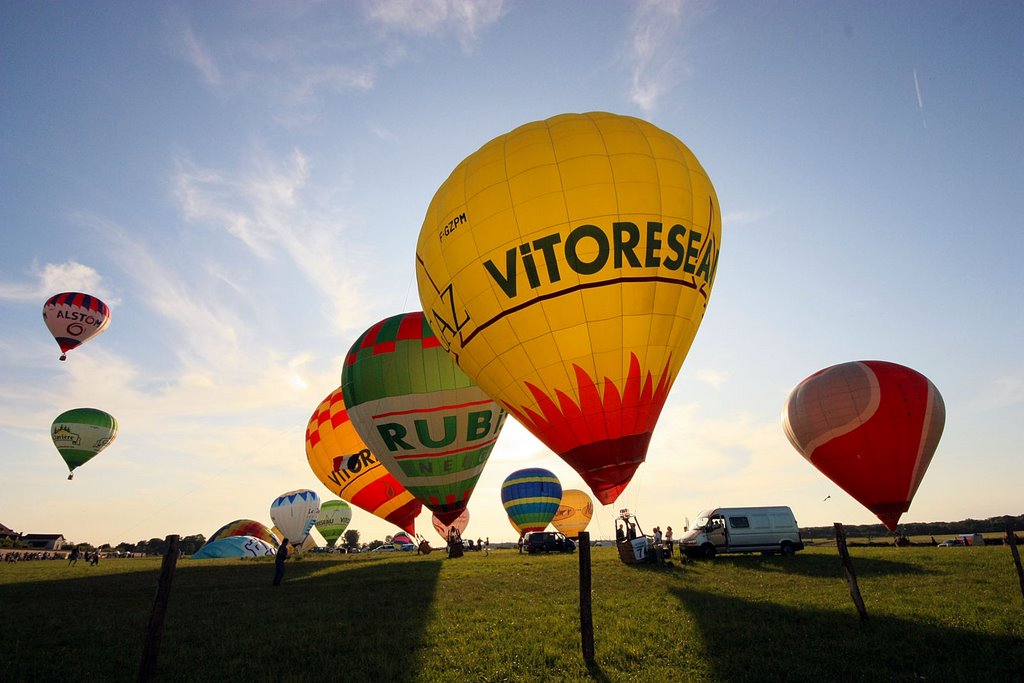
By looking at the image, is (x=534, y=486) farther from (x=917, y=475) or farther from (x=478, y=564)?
(x=917, y=475)

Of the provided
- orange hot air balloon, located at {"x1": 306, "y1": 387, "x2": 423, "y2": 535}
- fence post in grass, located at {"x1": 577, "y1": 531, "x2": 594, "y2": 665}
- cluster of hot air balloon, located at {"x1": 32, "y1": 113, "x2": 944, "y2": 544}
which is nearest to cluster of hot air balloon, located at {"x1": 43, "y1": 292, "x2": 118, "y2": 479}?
orange hot air balloon, located at {"x1": 306, "y1": 387, "x2": 423, "y2": 535}

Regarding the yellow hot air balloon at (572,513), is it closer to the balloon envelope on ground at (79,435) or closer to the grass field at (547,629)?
the grass field at (547,629)

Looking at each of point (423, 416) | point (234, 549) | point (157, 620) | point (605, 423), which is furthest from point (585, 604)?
point (234, 549)

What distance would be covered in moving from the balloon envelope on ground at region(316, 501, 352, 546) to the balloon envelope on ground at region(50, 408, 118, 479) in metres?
21.2

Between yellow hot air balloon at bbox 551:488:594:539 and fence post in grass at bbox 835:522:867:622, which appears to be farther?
yellow hot air balloon at bbox 551:488:594:539

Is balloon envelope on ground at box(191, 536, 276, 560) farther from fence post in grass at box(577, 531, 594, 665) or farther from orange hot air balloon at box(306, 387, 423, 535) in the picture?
fence post in grass at box(577, 531, 594, 665)

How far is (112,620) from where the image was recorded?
35.3ft

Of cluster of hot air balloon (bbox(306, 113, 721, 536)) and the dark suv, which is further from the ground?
cluster of hot air balloon (bbox(306, 113, 721, 536))

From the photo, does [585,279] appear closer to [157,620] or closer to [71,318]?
[157,620]

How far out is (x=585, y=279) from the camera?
10984mm

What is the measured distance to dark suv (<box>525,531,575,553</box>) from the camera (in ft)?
98.5

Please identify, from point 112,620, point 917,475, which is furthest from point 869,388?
point 112,620

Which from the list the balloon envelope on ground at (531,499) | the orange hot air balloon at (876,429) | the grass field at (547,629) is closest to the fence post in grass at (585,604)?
the grass field at (547,629)

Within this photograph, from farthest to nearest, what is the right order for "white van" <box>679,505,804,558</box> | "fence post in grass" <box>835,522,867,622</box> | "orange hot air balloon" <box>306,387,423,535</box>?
"orange hot air balloon" <box>306,387,423,535</box>
"white van" <box>679,505,804,558</box>
"fence post in grass" <box>835,522,867,622</box>
